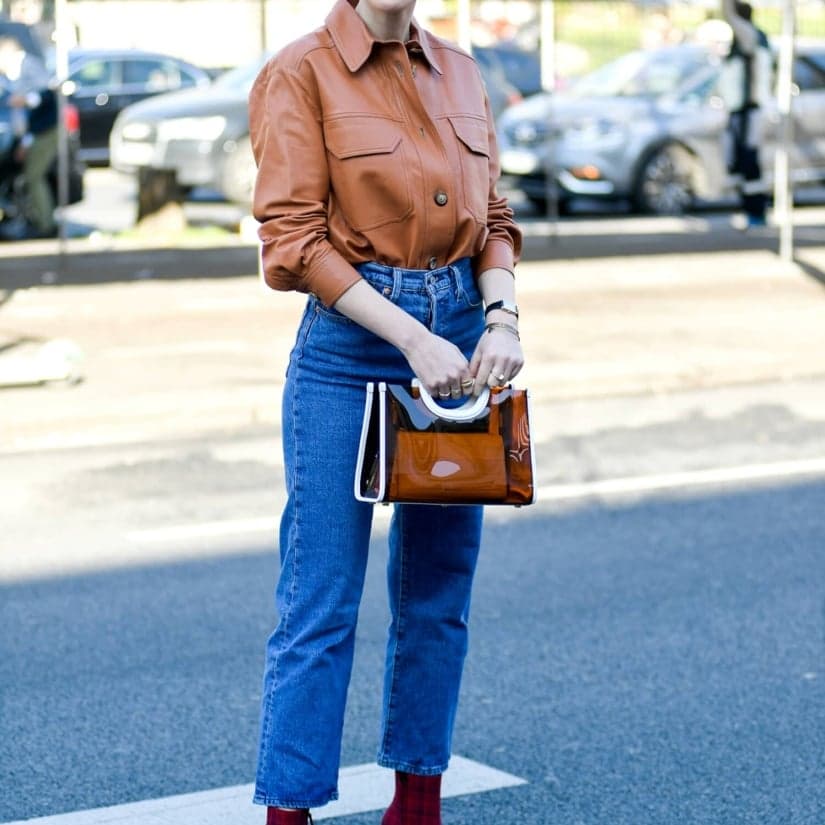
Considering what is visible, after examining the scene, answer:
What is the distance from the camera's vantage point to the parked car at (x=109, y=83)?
2323 cm

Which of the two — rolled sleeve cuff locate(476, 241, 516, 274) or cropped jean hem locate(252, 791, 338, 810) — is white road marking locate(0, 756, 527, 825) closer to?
cropped jean hem locate(252, 791, 338, 810)

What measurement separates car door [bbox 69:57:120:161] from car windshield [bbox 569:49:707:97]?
7.43 metres

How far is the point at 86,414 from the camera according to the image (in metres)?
8.93

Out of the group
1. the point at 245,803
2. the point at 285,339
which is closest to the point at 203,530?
the point at 245,803

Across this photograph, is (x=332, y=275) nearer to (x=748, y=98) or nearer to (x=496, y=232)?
(x=496, y=232)

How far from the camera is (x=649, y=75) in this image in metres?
19.7

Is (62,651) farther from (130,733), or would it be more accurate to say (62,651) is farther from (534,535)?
(534,535)

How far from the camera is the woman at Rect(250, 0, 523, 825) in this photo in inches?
126

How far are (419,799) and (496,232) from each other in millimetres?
1136

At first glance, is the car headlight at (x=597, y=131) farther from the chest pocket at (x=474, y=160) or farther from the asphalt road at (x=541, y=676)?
the chest pocket at (x=474, y=160)

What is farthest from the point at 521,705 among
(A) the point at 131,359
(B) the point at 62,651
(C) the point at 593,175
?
(C) the point at 593,175

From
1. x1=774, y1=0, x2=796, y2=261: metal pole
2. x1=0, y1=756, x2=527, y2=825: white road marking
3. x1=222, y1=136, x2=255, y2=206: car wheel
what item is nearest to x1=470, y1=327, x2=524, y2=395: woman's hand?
x1=0, y1=756, x2=527, y2=825: white road marking

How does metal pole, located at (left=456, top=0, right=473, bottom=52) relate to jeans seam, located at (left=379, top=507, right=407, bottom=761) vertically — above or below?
above

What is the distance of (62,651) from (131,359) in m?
5.15
